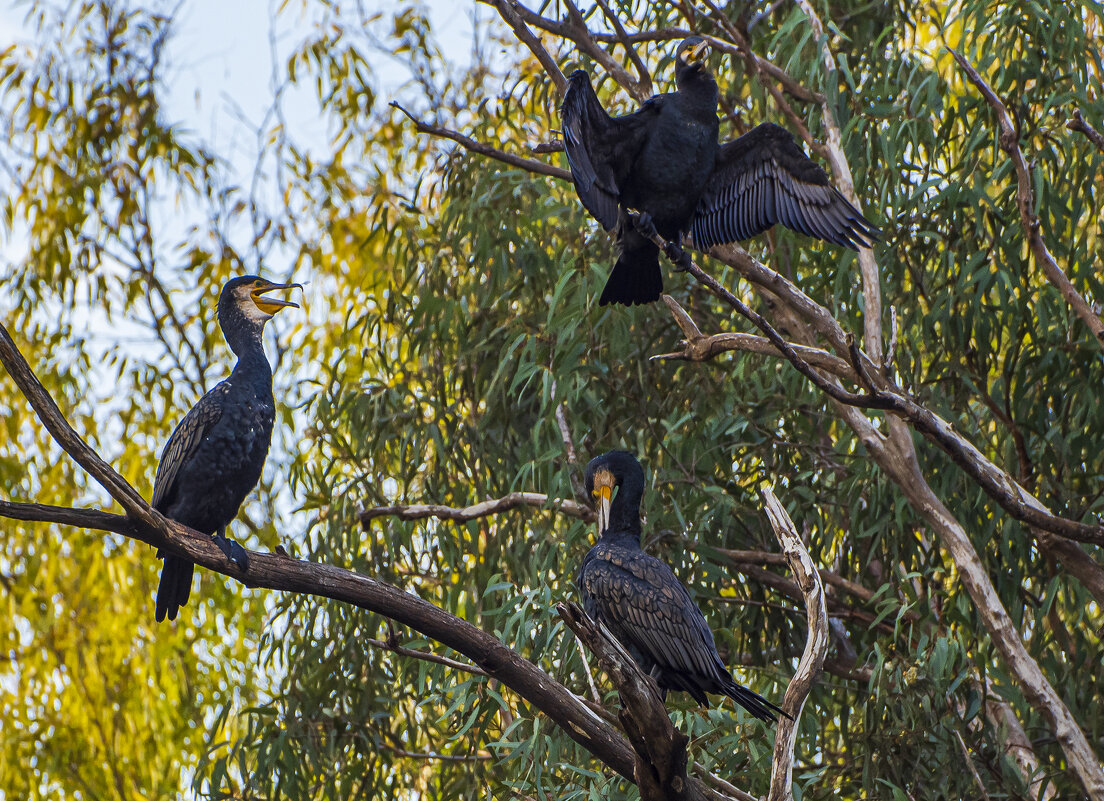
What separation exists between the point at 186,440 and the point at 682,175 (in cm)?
141

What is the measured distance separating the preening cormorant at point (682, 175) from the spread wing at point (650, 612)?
2.27 ft

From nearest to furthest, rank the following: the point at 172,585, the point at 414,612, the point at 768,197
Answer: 1. the point at 414,612
2. the point at 172,585
3. the point at 768,197

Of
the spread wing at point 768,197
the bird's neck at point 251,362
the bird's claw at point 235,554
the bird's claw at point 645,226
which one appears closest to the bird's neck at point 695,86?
the spread wing at point 768,197

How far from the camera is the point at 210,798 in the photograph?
12.9ft

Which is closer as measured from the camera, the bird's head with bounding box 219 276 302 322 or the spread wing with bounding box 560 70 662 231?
the spread wing with bounding box 560 70 662 231

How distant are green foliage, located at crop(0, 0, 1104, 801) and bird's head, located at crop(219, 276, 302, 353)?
0.88 m

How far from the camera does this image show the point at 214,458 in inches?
118

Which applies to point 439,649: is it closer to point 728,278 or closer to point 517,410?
point 517,410

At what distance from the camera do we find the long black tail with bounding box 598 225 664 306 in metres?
3.23

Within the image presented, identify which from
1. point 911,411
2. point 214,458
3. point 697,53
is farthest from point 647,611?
point 697,53

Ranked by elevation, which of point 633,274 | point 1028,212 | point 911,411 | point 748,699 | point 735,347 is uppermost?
point 1028,212

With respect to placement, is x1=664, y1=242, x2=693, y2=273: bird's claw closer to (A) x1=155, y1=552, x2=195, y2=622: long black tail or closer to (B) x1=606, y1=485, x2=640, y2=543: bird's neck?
(B) x1=606, y1=485, x2=640, y2=543: bird's neck

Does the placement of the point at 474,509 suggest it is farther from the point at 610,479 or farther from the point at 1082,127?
the point at 1082,127

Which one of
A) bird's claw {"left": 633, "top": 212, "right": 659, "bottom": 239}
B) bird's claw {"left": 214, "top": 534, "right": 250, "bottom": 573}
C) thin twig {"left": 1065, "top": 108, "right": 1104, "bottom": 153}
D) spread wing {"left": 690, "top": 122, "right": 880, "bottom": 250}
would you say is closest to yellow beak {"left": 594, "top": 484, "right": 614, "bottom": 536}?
bird's claw {"left": 633, "top": 212, "right": 659, "bottom": 239}
